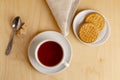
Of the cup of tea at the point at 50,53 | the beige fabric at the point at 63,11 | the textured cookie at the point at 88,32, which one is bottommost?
the cup of tea at the point at 50,53

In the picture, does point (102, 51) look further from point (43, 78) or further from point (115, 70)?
point (43, 78)

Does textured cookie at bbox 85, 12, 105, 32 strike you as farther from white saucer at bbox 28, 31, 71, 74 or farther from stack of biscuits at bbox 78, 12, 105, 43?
white saucer at bbox 28, 31, 71, 74

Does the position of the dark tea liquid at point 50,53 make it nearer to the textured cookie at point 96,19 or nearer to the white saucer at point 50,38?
the white saucer at point 50,38

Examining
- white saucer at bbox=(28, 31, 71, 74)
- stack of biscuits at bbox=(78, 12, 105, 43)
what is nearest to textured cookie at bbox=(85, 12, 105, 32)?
stack of biscuits at bbox=(78, 12, 105, 43)

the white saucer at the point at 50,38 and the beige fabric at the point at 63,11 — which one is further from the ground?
the beige fabric at the point at 63,11

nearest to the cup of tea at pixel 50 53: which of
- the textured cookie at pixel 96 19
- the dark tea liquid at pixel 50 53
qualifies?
the dark tea liquid at pixel 50 53

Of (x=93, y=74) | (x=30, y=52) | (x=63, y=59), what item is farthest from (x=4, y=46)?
(x=93, y=74)

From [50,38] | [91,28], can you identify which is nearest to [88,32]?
[91,28]
